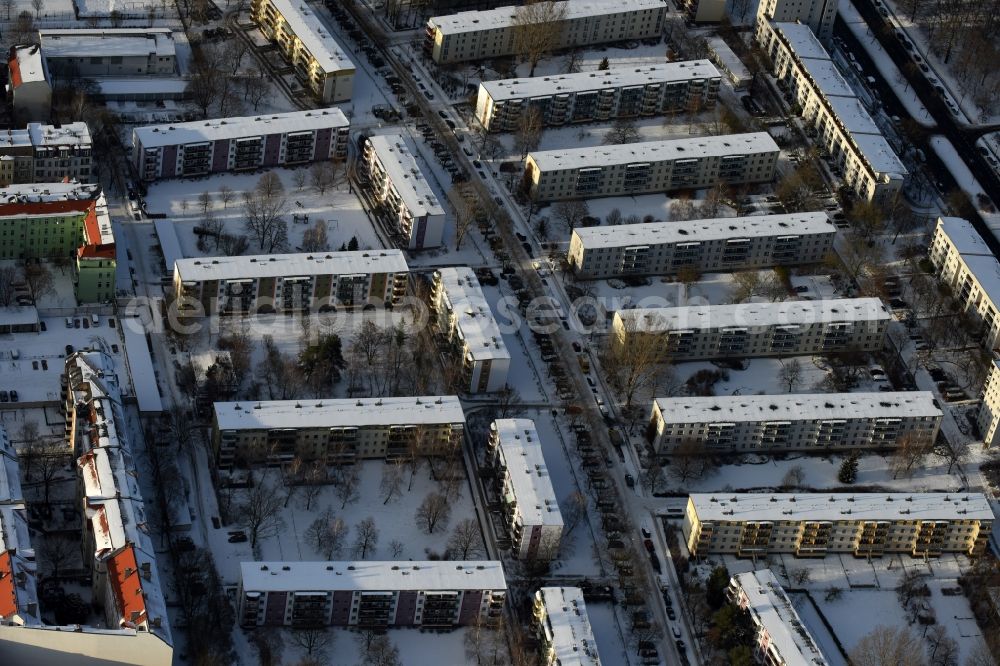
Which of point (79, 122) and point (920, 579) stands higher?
point (79, 122)

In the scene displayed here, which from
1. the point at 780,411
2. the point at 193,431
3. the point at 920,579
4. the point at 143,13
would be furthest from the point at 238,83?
the point at 920,579

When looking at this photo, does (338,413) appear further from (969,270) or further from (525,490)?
(969,270)

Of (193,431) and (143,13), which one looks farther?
(143,13)

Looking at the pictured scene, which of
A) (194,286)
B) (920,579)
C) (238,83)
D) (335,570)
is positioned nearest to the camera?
(335,570)

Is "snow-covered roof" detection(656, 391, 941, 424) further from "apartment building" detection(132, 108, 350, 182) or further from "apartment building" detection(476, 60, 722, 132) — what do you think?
"apartment building" detection(132, 108, 350, 182)

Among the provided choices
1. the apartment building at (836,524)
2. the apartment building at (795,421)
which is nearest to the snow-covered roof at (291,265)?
the apartment building at (795,421)

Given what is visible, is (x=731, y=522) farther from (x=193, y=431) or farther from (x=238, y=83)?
(x=238, y=83)
